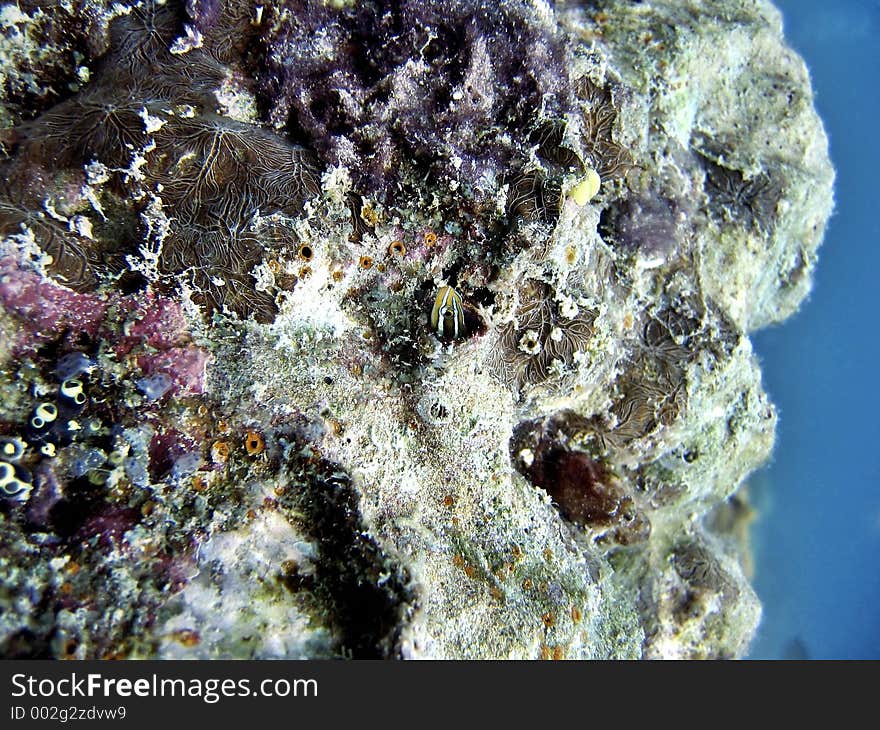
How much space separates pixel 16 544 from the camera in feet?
7.53

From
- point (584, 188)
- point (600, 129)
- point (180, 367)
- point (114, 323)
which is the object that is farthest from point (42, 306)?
point (600, 129)

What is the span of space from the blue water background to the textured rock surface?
804 cm

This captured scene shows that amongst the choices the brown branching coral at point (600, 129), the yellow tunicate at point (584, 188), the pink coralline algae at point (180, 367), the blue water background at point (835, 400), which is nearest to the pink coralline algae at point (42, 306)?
the pink coralline algae at point (180, 367)

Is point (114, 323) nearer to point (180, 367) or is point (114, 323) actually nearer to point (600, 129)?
point (180, 367)

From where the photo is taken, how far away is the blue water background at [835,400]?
9.40 metres

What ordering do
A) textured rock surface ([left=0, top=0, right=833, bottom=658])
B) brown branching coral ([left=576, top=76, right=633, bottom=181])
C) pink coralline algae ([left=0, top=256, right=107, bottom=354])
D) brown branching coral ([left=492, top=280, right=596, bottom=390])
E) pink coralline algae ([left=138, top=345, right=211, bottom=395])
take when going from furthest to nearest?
brown branching coral ([left=576, top=76, right=633, bottom=181]) → brown branching coral ([left=492, top=280, right=596, bottom=390]) → pink coralline algae ([left=138, top=345, right=211, bottom=395]) → pink coralline algae ([left=0, top=256, right=107, bottom=354]) → textured rock surface ([left=0, top=0, right=833, bottom=658])

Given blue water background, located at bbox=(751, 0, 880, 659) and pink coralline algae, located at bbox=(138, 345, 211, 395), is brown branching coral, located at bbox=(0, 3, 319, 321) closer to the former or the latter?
pink coralline algae, located at bbox=(138, 345, 211, 395)

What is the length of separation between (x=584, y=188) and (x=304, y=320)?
1841mm

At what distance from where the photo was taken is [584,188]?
3018mm

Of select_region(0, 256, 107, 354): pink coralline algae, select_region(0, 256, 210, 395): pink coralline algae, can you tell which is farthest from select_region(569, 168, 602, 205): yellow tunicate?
select_region(0, 256, 107, 354): pink coralline algae

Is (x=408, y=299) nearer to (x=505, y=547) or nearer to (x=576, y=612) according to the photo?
(x=505, y=547)

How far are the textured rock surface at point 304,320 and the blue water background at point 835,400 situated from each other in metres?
8.04

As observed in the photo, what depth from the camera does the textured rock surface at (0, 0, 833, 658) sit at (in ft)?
8.03

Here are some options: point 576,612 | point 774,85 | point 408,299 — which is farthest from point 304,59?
point 774,85
